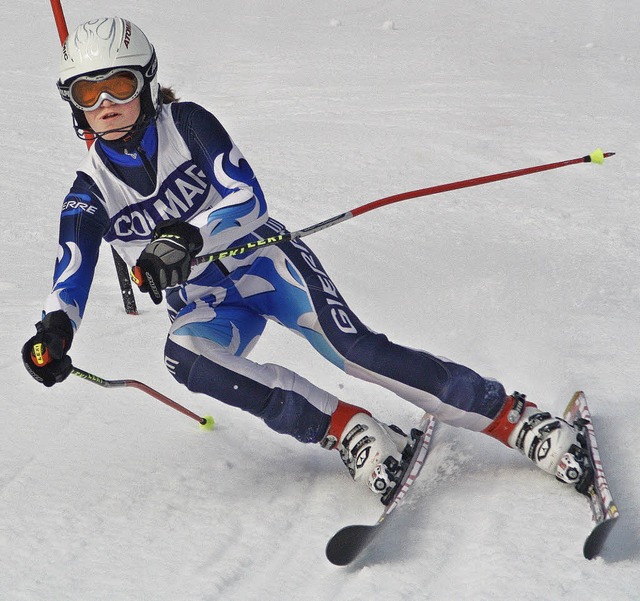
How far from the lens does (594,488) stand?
2.99m

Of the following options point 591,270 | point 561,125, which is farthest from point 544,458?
point 561,125

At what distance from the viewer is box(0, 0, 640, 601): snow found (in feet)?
9.16

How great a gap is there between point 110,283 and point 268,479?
229 centimetres

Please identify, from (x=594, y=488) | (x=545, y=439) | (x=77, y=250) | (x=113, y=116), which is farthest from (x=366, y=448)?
(x=113, y=116)

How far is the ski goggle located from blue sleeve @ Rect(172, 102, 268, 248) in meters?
0.22

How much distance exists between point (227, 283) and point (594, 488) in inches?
57.7

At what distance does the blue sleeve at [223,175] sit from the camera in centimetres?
310

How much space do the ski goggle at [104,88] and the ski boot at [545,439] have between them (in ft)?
5.62

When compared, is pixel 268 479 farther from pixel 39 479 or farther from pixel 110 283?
pixel 110 283

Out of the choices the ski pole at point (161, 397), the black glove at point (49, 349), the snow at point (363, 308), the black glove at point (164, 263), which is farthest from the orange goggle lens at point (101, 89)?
the snow at point (363, 308)

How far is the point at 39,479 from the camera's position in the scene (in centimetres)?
325

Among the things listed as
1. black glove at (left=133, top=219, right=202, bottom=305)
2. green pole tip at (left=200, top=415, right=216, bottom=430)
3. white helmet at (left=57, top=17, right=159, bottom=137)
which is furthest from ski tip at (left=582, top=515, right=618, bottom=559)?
white helmet at (left=57, top=17, right=159, bottom=137)

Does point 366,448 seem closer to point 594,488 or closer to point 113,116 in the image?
point 594,488

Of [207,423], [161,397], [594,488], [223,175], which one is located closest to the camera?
[594,488]
